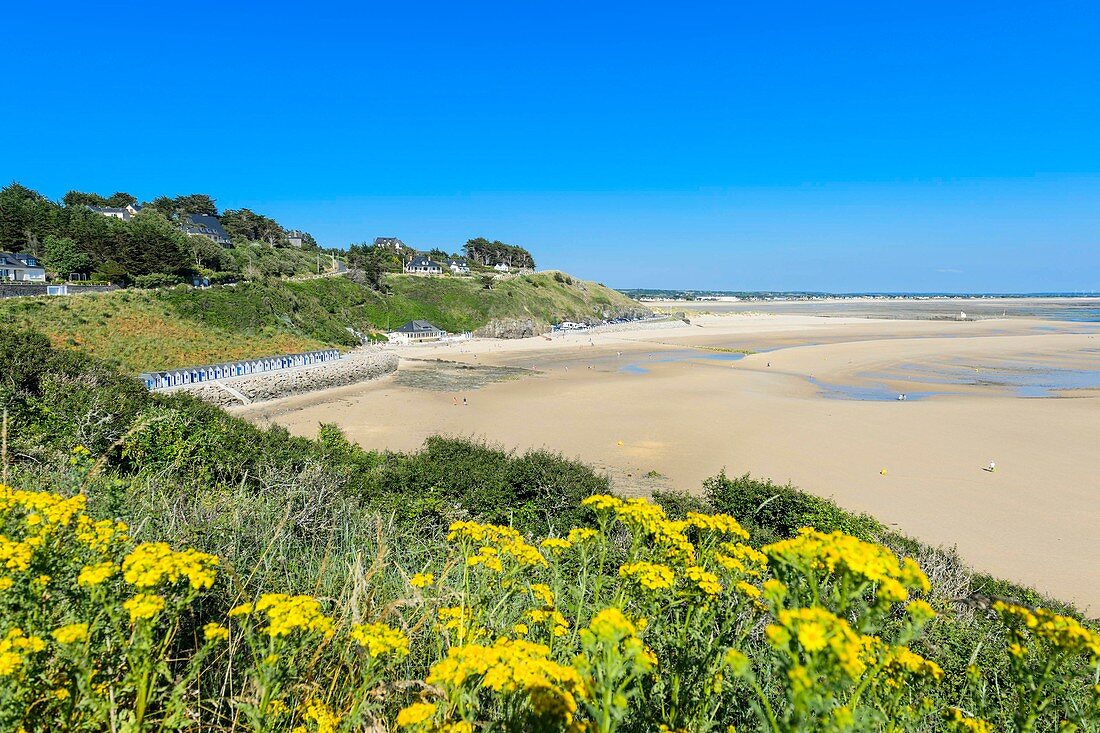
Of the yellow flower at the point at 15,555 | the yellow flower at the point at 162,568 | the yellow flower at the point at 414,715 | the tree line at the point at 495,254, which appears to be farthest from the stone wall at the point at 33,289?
the tree line at the point at 495,254

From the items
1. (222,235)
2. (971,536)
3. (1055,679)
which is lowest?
(971,536)

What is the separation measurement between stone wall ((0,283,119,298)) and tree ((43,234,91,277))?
29.4 feet

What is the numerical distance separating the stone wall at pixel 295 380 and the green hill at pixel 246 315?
5104 mm

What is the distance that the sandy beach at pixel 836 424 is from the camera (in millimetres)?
15289

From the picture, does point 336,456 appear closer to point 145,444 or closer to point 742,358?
point 145,444

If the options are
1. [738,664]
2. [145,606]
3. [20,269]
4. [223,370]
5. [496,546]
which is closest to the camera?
[738,664]

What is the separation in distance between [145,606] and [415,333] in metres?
66.8

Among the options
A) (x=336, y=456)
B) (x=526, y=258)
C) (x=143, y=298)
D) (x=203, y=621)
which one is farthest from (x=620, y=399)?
(x=526, y=258)

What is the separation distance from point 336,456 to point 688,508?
8459mm

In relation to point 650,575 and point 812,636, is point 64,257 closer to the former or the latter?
point 650,575

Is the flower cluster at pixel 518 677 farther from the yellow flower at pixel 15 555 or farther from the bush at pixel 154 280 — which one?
the bush at pixel 154 280

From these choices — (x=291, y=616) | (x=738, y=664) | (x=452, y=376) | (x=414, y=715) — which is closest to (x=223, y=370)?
(x=452, y=376)

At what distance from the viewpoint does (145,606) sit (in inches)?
67.9

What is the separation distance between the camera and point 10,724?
65.3 inches
